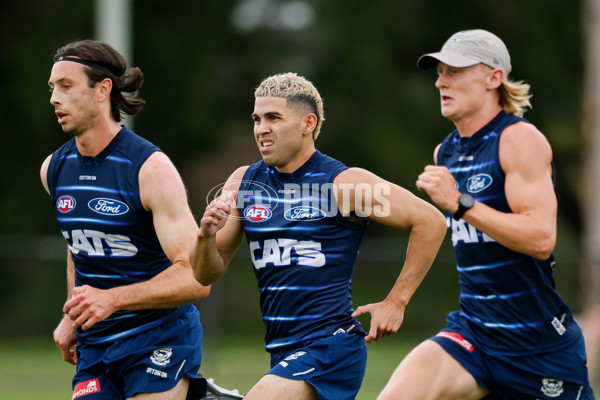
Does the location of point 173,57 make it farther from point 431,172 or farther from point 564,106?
point 431,172

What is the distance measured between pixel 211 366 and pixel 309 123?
8830 mm

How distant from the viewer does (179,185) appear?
5293mm

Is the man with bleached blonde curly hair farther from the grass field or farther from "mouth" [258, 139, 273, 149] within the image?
the grass field

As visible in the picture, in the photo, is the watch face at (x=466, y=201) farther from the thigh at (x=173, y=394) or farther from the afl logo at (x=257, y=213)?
the thigh at (x=173, y=394)

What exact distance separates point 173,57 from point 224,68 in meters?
2.14

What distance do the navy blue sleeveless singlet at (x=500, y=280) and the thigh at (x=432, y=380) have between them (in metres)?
0.23

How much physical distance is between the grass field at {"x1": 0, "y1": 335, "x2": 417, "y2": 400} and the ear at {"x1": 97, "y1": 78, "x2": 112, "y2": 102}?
644cm

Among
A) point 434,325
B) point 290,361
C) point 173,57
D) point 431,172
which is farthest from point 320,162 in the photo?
point 173,57

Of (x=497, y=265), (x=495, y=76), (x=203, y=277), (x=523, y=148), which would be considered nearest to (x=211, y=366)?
(x=203, y=277)

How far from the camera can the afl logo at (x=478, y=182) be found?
514 centimetres

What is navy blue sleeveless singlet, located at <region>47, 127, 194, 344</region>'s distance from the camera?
5.28m

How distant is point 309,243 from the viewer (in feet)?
16.9

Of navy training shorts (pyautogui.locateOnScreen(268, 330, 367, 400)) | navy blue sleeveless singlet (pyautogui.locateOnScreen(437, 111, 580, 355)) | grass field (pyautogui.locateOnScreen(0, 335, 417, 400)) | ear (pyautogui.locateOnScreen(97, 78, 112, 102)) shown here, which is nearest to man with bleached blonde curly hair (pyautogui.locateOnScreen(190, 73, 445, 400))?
navy training shorts (pyautogui.locateOnScreen(268, 330, 367, 400))

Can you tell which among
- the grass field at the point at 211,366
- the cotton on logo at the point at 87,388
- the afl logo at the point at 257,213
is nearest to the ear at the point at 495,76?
the afl logo at the point at 257,213
